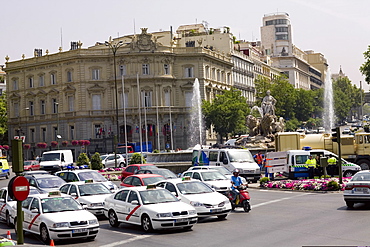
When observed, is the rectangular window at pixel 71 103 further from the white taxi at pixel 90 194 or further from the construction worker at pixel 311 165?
the white taxi at pixel 90 194

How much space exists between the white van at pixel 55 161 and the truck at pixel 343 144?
17742 millimetres

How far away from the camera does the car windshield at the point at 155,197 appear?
1933 centimetres

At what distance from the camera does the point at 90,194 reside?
2311cm

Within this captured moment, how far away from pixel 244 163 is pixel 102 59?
2024 inches

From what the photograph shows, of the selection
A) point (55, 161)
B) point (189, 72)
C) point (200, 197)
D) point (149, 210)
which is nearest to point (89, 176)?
point (200, 197)

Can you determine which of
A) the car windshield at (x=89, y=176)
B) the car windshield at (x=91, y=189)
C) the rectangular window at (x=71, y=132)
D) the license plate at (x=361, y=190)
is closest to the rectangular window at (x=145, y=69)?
the rectangular window at (x=71, y=132)

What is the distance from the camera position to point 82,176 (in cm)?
2989

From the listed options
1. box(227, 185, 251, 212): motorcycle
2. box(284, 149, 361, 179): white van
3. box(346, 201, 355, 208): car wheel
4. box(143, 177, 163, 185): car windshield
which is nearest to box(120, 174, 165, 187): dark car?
box(143, 177, 163, 185): car windshield

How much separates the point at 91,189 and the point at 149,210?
5276mm

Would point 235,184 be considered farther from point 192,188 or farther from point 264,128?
point 264,128

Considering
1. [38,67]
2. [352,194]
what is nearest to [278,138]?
[352,194]

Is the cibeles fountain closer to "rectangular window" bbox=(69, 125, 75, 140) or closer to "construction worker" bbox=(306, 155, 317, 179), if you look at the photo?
"construction worker" bbox=(306, 155, 317, 179)

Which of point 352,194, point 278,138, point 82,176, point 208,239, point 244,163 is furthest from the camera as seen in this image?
point 278,138

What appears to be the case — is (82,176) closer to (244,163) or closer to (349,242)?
(244,163)
